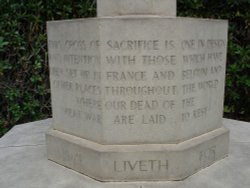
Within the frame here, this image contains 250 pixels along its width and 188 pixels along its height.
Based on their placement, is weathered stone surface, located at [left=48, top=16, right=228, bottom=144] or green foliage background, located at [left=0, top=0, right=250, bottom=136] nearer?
weathered stone surface, located at [left=48, top=16, right=228, bottom=144]

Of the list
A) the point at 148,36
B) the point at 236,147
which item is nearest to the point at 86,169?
the point at 148,36

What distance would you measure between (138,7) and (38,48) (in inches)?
107

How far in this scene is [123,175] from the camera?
9.24ft

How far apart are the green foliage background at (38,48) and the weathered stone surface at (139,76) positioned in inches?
84.6

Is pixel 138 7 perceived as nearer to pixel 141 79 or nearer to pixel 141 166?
pixel 141 79

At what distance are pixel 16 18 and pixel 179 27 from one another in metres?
3.23

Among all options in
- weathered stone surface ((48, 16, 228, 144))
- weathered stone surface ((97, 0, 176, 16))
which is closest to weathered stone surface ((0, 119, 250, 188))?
weathered stone surface ((48, 16, 228, 144))

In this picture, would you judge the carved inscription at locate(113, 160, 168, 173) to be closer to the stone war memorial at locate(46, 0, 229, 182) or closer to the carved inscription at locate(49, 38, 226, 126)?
the stone war memorial at locate(46, 0, 229, 182)

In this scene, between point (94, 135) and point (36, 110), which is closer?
point (94, 135)

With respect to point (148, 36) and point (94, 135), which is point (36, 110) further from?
point (148, 36)

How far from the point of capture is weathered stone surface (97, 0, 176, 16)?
2.86 m

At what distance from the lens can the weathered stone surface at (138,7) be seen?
286 cm

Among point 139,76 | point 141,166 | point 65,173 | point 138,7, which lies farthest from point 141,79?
point 65,173

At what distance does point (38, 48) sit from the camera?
5.11 meters
